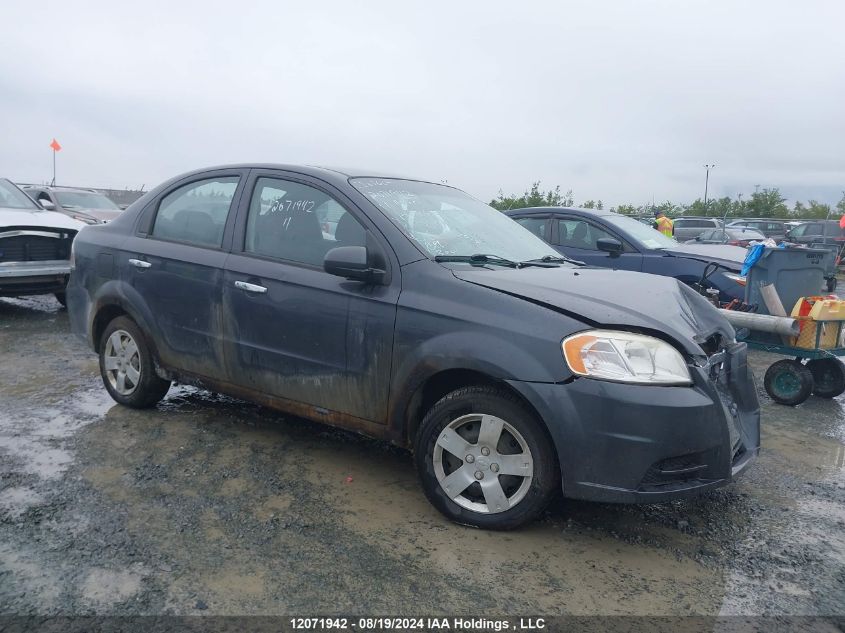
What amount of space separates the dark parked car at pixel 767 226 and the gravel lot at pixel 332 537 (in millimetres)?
24333

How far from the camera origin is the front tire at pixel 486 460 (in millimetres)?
3080

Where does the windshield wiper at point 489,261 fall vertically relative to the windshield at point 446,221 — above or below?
below

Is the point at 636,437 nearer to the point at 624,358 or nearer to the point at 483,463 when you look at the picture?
the point at 624,358

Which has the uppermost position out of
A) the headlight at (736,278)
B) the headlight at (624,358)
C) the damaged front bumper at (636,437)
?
the headlight at (736,278)

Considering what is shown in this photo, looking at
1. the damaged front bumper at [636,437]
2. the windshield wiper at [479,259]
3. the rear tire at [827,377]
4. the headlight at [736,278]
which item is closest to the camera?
the damaged front bumper at [636,437]

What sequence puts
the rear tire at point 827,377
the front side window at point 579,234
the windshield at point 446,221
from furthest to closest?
the front side window at point 579,234 < the rear tire at point 827,377 < the windshield at point 446,221

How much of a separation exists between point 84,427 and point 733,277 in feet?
20.4

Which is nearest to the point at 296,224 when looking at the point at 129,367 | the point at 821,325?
A: the point at 129,367

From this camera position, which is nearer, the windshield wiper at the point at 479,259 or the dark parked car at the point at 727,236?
the windshield wiper at the point at 479,259

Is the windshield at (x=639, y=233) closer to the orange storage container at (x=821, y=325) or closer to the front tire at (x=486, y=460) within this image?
the orange storage container at (x=821, y=325)

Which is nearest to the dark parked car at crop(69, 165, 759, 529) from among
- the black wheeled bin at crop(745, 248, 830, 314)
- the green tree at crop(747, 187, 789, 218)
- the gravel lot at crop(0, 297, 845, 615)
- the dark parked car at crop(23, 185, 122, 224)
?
the gravel lot at crop(0, 297, 845, 615)

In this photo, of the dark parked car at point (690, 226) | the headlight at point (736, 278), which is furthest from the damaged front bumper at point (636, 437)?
the dark parked car at point (690, 226)

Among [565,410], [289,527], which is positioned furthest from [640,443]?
[289,527]

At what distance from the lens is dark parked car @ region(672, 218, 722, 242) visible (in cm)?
2652
